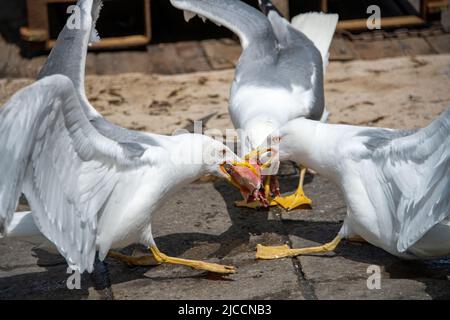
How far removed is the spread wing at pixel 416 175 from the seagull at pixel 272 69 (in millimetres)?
798

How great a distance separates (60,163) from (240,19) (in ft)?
8.06

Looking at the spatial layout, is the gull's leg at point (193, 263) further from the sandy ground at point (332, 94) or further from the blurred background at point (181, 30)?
the blurred background at point (181, 30)

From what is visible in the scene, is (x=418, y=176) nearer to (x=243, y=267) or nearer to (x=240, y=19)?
(x=243, y=267)

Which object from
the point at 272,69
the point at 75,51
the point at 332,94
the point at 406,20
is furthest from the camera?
the point at 406,20

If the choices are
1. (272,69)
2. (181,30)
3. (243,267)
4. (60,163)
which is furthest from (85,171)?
(181,30)

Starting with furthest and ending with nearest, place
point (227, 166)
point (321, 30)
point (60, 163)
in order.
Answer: point (321, 30)
point (227, 166)
point (60, 163)

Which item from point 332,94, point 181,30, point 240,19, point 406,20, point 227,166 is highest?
point 240,19

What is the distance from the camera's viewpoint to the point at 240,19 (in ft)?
20.0

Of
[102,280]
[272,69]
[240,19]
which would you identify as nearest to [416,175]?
[102,280]

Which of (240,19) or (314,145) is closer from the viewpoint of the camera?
(314,145)

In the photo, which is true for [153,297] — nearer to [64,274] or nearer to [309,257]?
[64,274]

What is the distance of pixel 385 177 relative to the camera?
4.28 meters

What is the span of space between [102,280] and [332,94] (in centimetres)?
311

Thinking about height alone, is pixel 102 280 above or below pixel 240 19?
below
